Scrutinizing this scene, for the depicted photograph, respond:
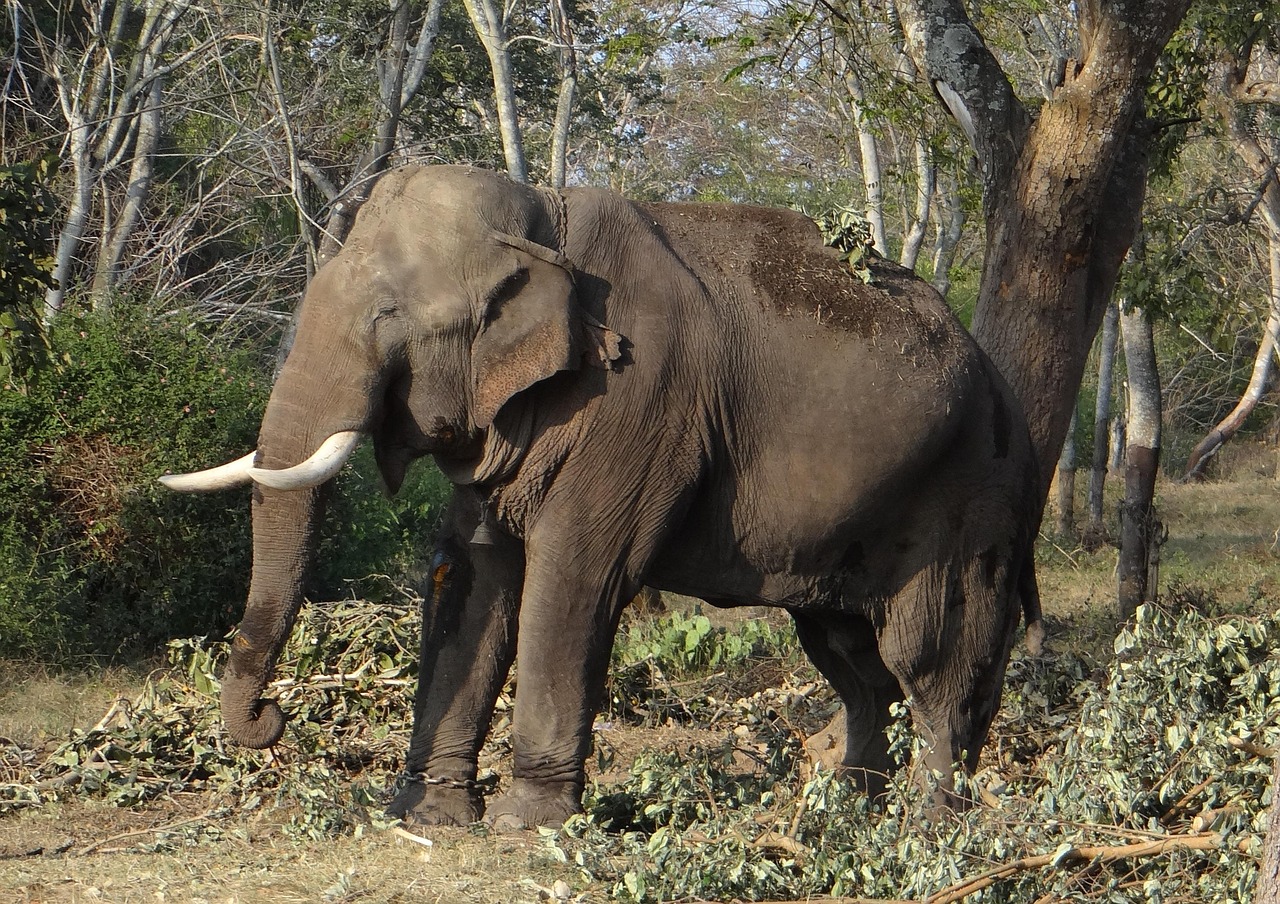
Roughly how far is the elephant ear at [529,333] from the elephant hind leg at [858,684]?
191cm

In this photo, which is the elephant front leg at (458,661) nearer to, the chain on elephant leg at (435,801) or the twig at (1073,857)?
the chain on elephant leg at (435,801)

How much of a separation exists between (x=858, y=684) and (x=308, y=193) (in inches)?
494

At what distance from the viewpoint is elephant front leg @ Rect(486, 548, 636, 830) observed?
18.4 ft

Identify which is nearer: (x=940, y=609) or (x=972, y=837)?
(x=972, y=837)

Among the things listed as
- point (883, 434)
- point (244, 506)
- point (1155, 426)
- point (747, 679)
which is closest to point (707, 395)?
point (883, 434)

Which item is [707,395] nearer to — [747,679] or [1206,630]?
[1206,630]

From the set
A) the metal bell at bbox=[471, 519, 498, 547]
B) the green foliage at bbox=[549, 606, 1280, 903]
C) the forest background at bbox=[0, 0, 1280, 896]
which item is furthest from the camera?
the forest background at bbox=[0, 0, 1280, 896]

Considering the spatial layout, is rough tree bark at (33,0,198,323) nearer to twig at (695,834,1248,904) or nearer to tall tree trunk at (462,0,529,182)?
tall tree trunk at (462,0,529,182)

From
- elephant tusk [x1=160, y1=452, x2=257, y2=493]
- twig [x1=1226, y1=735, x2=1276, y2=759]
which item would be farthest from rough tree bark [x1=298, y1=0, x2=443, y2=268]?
twig [x1=1226, y1=735, x2=1276, y2=759]

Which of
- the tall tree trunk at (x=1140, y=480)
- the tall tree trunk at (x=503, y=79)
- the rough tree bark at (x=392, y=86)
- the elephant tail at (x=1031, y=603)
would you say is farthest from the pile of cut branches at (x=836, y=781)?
the rough tree bark at (x=392, y=86)

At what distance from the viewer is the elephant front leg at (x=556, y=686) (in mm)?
5594

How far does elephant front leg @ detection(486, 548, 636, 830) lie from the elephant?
1 cm

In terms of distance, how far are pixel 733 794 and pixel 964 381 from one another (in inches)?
74.9

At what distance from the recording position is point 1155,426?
1170cm
